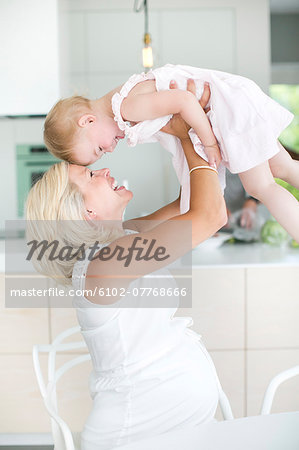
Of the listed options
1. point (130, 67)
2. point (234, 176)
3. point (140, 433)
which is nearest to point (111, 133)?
point (140, 433)

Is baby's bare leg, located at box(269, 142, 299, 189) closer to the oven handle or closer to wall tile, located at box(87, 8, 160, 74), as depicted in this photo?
the oven handle

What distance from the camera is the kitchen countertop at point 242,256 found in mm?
2123

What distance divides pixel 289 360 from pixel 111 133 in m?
1.34

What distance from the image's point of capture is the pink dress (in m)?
1.24

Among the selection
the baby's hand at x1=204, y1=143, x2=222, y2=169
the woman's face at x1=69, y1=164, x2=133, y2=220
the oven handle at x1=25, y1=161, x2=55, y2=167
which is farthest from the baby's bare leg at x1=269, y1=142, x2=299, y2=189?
the oven handle at x1=25, y1=161, x2=55, y2=167

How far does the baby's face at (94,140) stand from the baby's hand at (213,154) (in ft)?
1.01

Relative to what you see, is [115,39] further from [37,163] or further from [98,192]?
[98,192]

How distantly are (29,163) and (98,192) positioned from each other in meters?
1.93

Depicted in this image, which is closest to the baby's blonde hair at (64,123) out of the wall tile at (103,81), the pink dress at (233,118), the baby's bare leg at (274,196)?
the pink dress at (233,118)

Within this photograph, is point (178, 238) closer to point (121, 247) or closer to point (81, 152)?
point (121, 247)

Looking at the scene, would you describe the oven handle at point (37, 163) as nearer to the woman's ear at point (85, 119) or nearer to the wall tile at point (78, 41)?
the wall tile at point (78, 41)

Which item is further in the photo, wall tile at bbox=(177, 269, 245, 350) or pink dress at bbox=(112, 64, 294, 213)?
wall tile at bbox=(177, 269, 245, 350)

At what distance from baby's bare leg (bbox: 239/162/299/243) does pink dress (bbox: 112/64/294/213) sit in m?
0.04

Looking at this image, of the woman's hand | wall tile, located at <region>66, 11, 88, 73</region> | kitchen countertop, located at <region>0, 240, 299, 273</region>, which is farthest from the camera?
wall tile, located at <region>66, 11, 88, 73</region>
